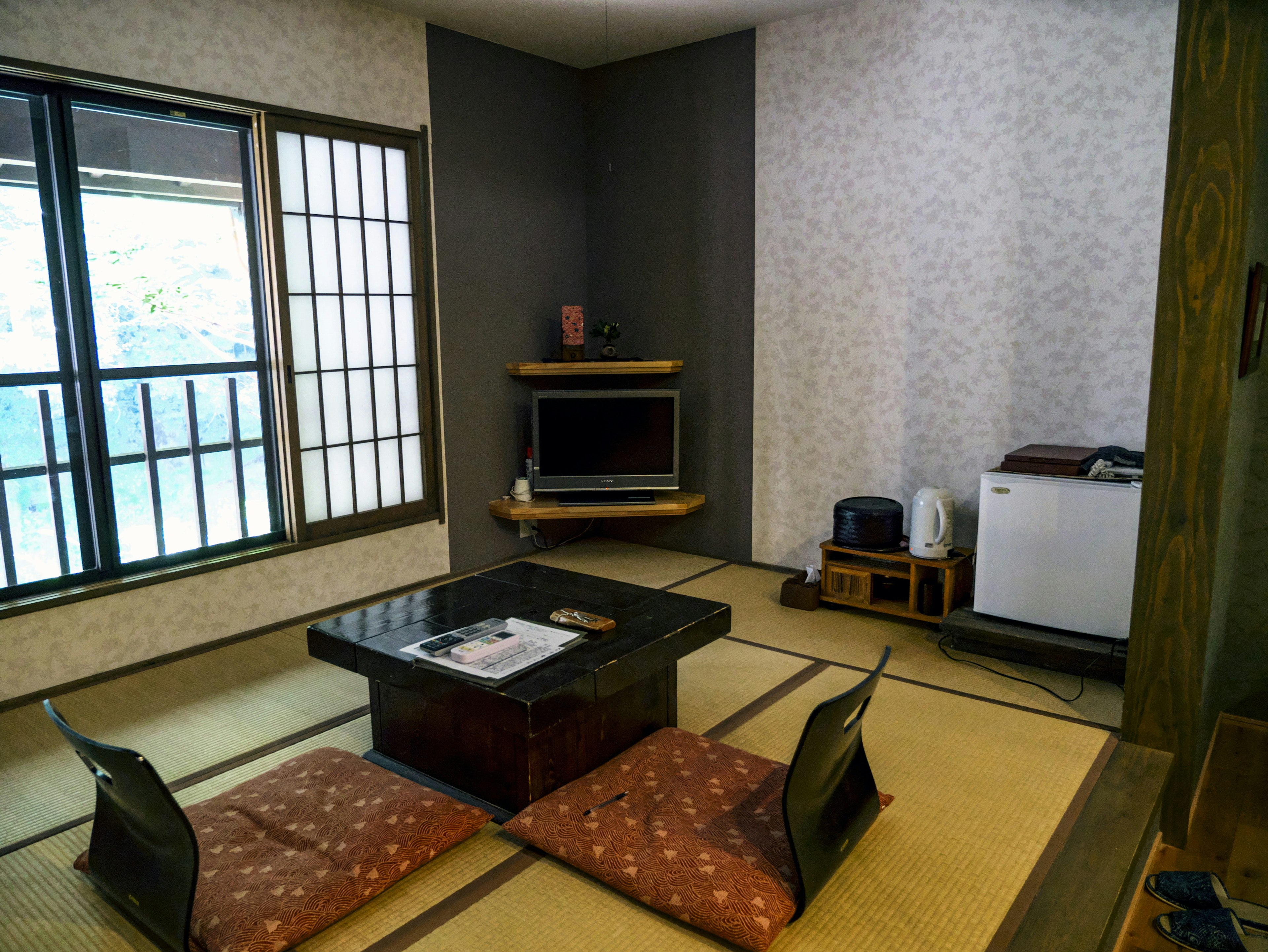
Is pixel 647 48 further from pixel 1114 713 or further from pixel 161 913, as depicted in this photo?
pixel 161 913

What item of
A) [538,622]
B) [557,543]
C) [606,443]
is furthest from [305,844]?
[557,543]

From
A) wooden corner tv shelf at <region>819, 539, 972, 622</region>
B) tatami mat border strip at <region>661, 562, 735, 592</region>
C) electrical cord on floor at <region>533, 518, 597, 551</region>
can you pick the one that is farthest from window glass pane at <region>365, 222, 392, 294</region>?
wooden corner tv shelf at <region>819, 539, 972, 622</region>

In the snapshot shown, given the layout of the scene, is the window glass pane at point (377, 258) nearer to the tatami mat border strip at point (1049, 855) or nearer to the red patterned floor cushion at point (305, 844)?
the red patterned floor cushion at point (305, 844)

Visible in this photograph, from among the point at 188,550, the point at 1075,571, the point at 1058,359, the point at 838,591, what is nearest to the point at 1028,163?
the point at 1058,359

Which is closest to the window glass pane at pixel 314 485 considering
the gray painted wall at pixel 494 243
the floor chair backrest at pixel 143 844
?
the gray painted wall at pixel 494 243

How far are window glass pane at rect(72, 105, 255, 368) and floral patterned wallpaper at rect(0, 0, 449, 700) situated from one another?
226 mm

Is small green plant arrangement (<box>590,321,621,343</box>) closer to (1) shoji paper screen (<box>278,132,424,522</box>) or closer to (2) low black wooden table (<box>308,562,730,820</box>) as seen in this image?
(1) shoji paper screen (<box>278,132,424,522</box>)

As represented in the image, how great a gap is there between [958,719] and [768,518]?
183 centimetres

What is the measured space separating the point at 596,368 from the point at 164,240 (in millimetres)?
2002

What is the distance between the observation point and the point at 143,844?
1846 mm

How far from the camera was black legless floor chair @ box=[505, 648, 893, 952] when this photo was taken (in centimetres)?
182

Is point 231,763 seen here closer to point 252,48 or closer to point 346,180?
point 346,180

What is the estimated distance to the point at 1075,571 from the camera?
10.3ft

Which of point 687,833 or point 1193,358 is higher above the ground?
point 1193,358
